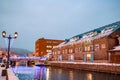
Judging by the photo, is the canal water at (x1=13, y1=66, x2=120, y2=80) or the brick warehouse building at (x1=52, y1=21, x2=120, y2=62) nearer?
the canal water at (x1=13, y1=66, x2=120, y2=80)

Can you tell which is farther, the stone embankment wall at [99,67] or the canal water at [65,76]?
the stone embankment wall at [99,67]

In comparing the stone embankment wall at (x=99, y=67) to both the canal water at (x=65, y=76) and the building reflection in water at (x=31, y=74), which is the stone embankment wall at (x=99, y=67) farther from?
the building reflection in water at (x=31, y=74)

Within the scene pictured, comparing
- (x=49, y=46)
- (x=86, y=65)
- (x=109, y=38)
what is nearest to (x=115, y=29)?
(x=109, y=38)

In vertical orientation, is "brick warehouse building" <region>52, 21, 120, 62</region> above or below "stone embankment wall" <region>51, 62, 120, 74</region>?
above

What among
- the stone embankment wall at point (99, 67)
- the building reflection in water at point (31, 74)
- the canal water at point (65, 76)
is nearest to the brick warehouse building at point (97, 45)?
the stone embankment wall at point (99, 67)

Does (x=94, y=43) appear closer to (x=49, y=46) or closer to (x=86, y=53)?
(x=86, y=53)

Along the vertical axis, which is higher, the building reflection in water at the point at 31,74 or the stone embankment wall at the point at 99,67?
the stone embankment wall at the point at 99,67

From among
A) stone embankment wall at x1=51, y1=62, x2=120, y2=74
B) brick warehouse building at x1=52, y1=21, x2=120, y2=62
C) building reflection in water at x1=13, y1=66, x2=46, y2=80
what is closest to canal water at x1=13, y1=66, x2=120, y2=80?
building reflection in water at x1=13, y1=66, x2=46, y2=80

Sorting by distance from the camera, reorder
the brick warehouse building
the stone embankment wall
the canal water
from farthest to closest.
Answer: the brick warehouse building, the stone embankment wall, the canal water

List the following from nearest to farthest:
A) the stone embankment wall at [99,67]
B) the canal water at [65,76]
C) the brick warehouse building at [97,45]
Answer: the canal water at [65,76]
the stone embankment wall at [99,67]
the brick warehouse building at [97,45]

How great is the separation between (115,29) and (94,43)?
8156mm

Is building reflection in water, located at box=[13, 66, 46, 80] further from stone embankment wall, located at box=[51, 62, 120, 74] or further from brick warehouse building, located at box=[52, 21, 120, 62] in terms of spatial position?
brick warehouse building, located at box=[52, 21, 120, 62]

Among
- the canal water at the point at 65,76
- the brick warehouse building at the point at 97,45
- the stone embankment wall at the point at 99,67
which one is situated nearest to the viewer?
the canal water at the point at 65,76

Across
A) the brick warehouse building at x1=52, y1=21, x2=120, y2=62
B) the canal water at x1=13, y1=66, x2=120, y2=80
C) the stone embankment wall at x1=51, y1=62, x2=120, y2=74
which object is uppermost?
the brick warehouse building at x1=52, y1=21, x2=120, y2=62
